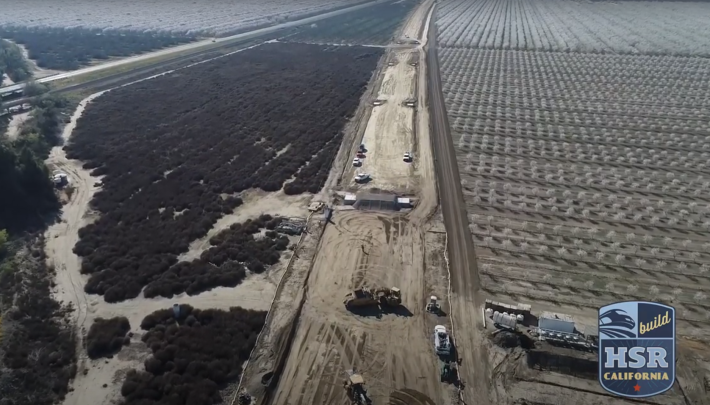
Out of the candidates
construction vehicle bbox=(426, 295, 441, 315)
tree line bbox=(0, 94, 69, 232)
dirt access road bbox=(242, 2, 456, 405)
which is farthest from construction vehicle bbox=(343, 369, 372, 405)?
tree line bbox=(0, 94, 69, 232)

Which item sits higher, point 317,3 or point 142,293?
point 317,3

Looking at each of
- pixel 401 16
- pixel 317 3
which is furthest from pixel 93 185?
pixel 317 3

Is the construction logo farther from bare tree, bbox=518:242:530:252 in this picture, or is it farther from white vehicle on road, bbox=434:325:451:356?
bare tree, bbox=518:242:530:252

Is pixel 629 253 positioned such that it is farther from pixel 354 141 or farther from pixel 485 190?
pixel 354 141

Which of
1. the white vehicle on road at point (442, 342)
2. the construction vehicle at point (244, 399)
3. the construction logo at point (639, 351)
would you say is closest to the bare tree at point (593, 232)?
the white vehicle on road at point (442, 342)

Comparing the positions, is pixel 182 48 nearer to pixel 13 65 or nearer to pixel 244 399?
pixel 13 65
